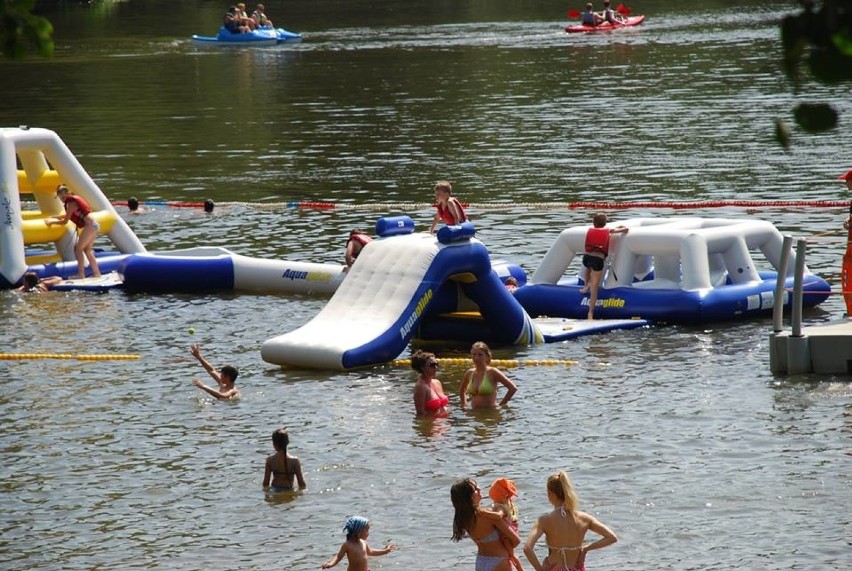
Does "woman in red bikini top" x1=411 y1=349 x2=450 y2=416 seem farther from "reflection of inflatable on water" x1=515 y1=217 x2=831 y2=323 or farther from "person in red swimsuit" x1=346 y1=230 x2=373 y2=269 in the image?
"person in red swimsuit" x1=346 y1=230 x2=373 y2=269

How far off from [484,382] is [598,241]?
483cm

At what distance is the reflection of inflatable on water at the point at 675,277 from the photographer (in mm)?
20609

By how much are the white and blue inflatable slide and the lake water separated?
296 millimetres

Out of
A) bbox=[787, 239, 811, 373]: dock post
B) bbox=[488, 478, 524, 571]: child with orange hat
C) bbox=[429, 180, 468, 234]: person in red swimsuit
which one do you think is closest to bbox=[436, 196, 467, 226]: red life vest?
bbox=[429, 180, 468, 234]: person in red swimsuit

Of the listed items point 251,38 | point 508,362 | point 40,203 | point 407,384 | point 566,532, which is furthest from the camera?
point 251,38

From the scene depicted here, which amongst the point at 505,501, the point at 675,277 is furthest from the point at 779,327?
the point at 505,501

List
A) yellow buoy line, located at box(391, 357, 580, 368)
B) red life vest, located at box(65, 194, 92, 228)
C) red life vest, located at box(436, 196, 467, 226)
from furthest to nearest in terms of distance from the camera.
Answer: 1. red life vest, located at box(65, 194, 92, 228)
2. red life vest, located at box(436, 196, 467, 226)
3. yellow buoy line, located at box(391, 357, 580, 368)

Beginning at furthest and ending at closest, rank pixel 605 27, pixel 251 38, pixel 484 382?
pixel 251 38 → pixel 605 27 → pixel 484 382

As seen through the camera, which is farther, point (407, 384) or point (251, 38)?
point (251, 38)

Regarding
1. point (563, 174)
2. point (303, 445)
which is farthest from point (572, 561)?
point (563, 174)

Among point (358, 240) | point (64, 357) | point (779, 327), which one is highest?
point (358, 240)

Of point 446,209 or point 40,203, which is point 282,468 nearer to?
point 446,209

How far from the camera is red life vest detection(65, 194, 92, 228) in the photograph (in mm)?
25078

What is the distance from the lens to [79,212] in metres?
25.1
